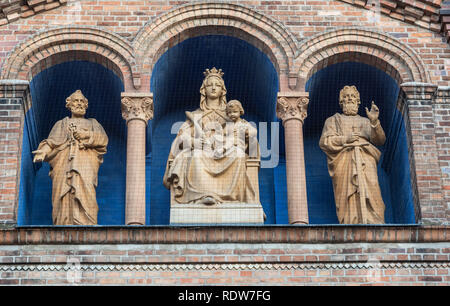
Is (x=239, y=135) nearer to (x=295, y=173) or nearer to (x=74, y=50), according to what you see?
(x=295, y=173)

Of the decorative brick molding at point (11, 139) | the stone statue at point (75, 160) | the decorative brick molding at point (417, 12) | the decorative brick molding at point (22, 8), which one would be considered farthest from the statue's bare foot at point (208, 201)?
the decorative brick molding at point (417, 12)

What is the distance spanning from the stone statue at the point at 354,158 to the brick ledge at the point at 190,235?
886mm

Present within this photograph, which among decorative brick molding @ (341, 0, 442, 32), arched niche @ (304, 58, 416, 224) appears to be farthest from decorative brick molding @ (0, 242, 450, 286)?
decorative brick molding @ (341, 0, 442, 32)

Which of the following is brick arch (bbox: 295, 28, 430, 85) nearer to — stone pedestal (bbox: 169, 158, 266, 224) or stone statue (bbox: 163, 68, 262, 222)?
stone statue (bbox: 163, 68, 262, 222)

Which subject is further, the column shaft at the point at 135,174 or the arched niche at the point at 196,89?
the arched niche at the point at 196,89

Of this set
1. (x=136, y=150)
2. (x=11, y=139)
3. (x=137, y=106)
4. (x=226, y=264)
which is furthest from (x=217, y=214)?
(x=11, y=139)

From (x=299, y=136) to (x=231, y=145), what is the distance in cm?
103

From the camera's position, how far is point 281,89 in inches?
723

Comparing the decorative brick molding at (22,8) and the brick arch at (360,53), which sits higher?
the decorative brick molding at (22,8)

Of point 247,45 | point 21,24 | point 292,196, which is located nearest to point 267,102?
point 247,45

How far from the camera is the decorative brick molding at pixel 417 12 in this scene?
62.3 ft

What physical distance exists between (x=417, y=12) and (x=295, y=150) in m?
3.12

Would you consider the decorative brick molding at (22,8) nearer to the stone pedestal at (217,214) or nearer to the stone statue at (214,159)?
the stone statue at (214,159)
